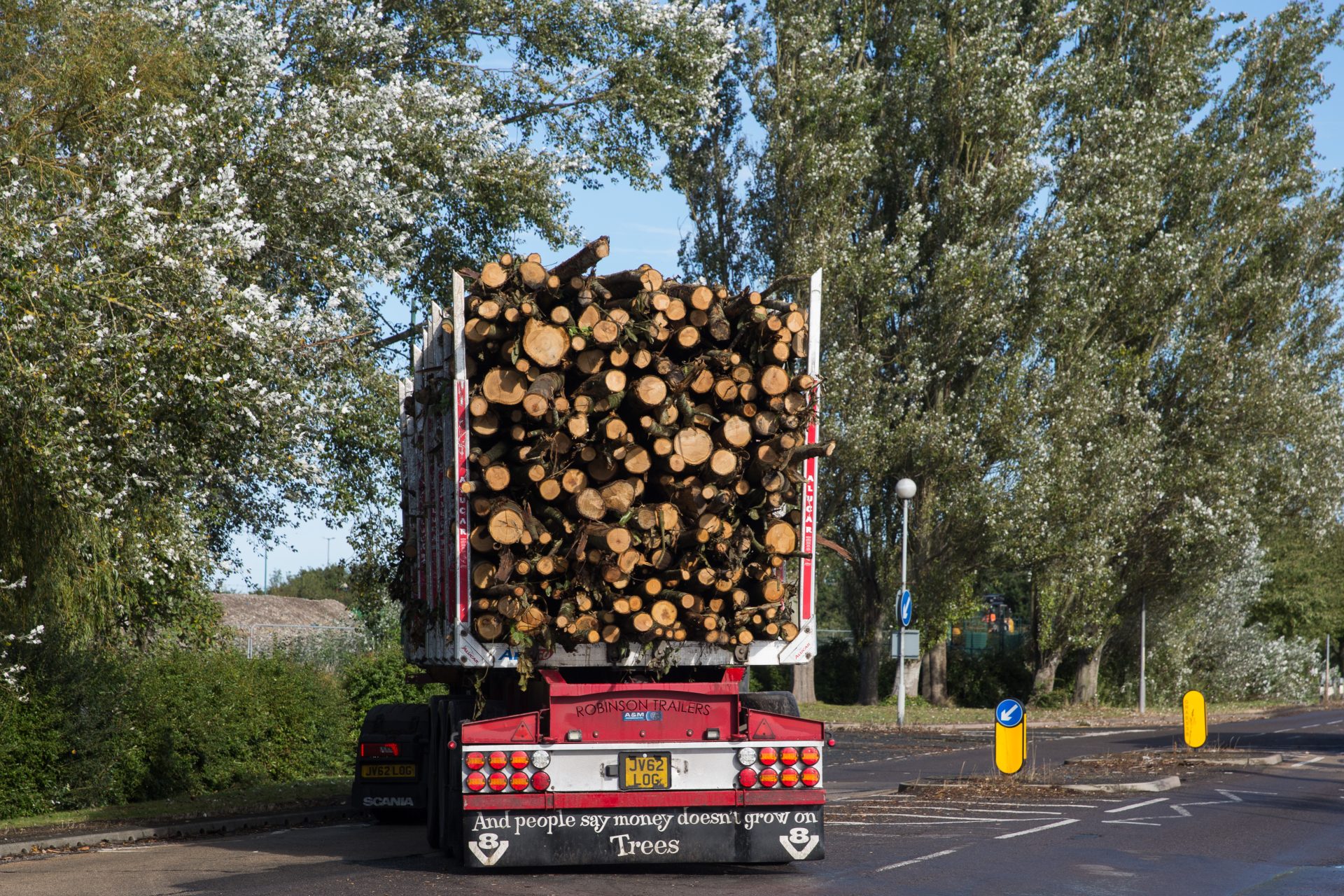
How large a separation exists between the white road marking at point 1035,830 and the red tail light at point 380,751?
5.41m

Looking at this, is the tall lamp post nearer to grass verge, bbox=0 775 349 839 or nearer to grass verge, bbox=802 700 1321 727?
grass verge, bbox=802 700 1321 727

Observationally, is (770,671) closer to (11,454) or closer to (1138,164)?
(1138,164)

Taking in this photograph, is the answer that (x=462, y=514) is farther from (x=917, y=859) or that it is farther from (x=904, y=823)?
(x=904, y=823)

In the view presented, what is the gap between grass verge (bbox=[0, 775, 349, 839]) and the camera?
13422 millimetres

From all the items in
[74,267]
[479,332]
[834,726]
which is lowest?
[834,726]

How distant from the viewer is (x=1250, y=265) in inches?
1449

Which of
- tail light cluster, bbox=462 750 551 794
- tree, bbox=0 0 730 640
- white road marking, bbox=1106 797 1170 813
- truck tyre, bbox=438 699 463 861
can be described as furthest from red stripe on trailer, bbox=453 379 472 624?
white road marking, bbox=1106 797 1170 813

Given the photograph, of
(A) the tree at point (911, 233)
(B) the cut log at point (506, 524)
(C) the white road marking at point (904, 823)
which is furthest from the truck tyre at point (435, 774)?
(A) the tree at point (911, 233)

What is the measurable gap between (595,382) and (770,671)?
2909 cm

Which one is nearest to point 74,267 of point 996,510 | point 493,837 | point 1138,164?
point 493,837

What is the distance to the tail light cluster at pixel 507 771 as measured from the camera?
9.22 metres

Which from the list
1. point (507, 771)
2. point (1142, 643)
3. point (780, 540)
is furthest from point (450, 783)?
point (1142, 643)

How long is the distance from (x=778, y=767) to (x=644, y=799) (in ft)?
3.04

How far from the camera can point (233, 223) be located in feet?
43.0
